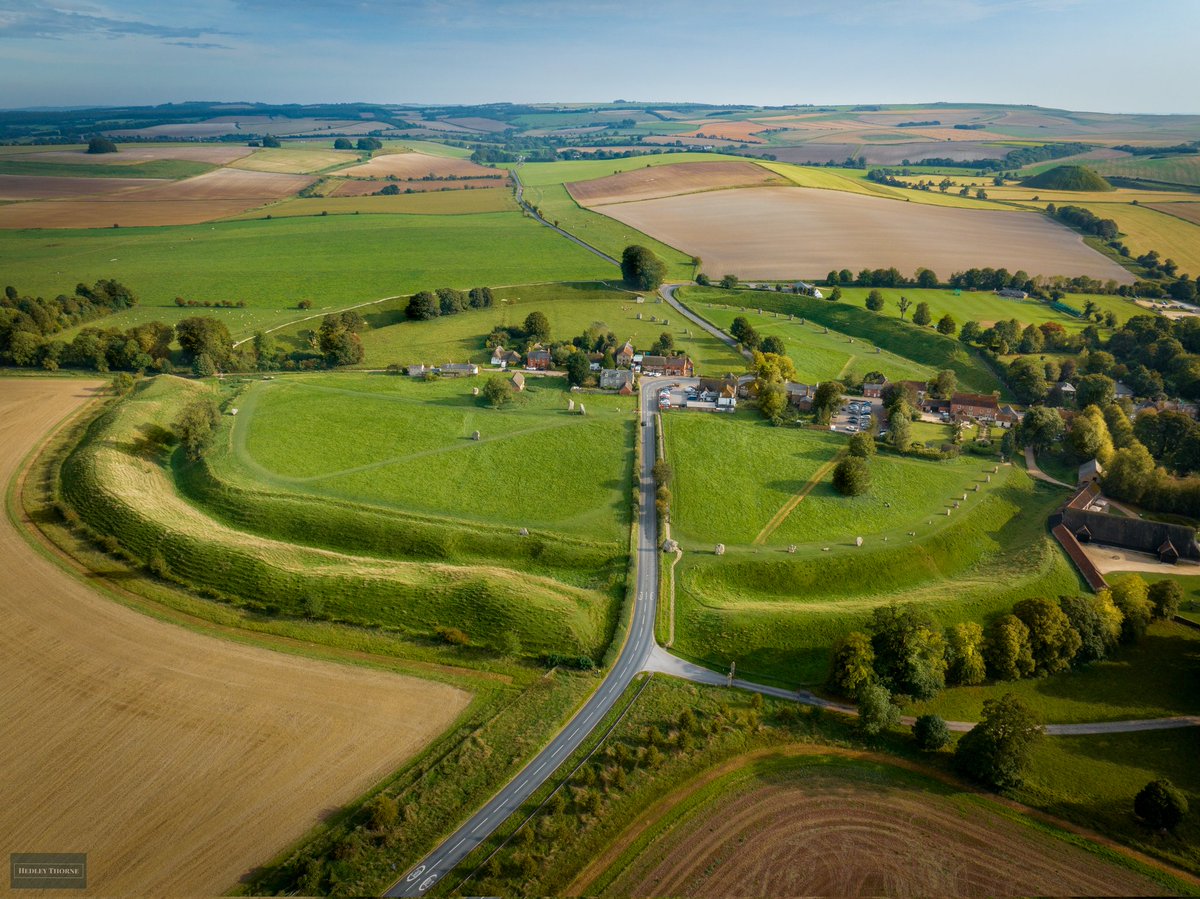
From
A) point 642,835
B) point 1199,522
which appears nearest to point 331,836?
point 642,835

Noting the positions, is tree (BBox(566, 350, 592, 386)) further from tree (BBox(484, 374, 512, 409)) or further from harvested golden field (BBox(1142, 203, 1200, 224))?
harvested golden field (BBox(1142, 203, 1200, 224))

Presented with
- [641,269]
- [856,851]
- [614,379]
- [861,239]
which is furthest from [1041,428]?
[861,239]

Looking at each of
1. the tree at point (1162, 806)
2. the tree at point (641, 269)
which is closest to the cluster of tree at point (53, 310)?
the tree at point (641, 269)

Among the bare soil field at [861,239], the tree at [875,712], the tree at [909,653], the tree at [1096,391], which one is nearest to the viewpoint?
the tree at [875,712]

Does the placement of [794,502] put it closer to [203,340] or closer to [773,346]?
[773,346]

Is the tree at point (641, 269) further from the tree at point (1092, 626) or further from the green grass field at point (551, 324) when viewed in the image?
the tree at point (1092, 626)

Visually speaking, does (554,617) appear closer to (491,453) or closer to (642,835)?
(642,835)
